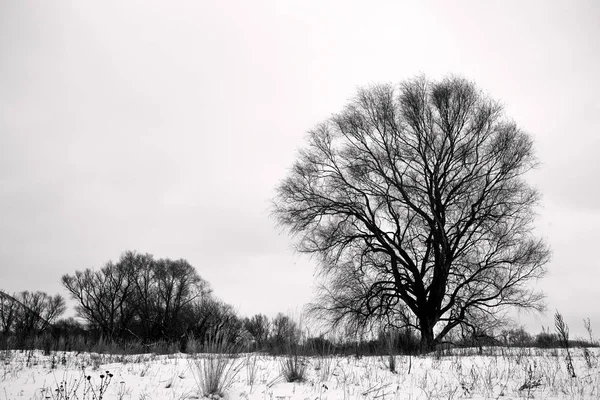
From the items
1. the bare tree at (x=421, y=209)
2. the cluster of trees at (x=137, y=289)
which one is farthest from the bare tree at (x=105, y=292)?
the bare tree at (x=421, y=209)

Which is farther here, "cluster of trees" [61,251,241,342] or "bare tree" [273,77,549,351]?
"cluster of trees" [61,251,241,342]

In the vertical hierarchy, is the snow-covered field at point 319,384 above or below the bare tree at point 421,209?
below

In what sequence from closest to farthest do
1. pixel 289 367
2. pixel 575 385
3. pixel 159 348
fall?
1. pixel 575 385
2. pixel 289 367
3. pixel 159 348

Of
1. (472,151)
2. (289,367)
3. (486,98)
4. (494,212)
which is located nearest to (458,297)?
(494,212)

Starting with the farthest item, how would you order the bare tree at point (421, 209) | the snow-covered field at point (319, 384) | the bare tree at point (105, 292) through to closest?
the bare tree at point (105, 292) < the bare tree at point (421, 209) < the snow-covered field at point (319, 384)

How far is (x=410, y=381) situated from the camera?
5285mm

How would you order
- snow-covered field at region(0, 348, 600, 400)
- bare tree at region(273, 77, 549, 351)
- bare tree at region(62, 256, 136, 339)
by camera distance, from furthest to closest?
1. bare tree at region(62, 256, 136, 339)
2. bare tree at region(273, 77, 549, 351)
3. snow-covered field at region(0, 348, 600, 400)

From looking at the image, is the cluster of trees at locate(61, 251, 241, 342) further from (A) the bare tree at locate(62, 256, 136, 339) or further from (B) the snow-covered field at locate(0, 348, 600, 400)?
(B) the snow-covered field at locate(0, 348, 600, 400)

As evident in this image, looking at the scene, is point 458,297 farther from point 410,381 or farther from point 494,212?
point 410,381

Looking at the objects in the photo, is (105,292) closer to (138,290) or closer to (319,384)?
(138,290)

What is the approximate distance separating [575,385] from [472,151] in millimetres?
11241

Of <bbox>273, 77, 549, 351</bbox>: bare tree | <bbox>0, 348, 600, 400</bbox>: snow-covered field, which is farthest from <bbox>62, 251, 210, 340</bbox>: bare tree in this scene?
<bbox>0, 348, 600, 400</bbox>: snow-covered field

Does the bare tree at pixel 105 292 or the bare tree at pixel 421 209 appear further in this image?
the bare tree at pixel 105 292

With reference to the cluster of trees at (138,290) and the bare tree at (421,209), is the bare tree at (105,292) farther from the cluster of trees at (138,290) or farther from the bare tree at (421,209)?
the bare tree at (421,209)
